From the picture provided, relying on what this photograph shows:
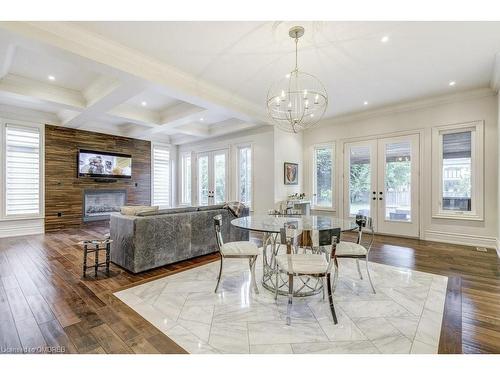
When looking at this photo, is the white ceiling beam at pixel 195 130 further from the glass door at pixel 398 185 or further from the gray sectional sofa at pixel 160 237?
the glass door at pixel 398 185

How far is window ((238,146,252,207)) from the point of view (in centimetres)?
690

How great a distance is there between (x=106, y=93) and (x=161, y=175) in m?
4.66

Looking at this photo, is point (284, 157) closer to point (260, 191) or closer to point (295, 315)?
point (260, 191)

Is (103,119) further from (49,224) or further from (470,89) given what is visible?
(470,89)

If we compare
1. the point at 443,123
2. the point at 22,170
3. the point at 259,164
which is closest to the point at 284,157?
the point at 259,164

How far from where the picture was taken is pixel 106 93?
4.26 m

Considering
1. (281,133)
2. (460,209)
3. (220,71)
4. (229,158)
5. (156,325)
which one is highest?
(220,71)

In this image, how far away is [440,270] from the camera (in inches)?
131

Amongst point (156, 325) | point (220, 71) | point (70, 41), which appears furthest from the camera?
point (220, 71)

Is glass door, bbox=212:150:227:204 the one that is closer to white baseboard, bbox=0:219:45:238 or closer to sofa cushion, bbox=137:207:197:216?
sofa cushion, bbox=137:207:197:216

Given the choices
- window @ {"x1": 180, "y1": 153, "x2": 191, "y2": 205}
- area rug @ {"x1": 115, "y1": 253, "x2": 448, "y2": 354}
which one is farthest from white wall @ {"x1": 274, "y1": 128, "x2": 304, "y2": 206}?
window @ {"x1": 180, "y1": 153, "x2": 191, "y2": 205}

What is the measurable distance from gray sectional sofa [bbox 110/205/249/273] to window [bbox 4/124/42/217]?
3.90 m
